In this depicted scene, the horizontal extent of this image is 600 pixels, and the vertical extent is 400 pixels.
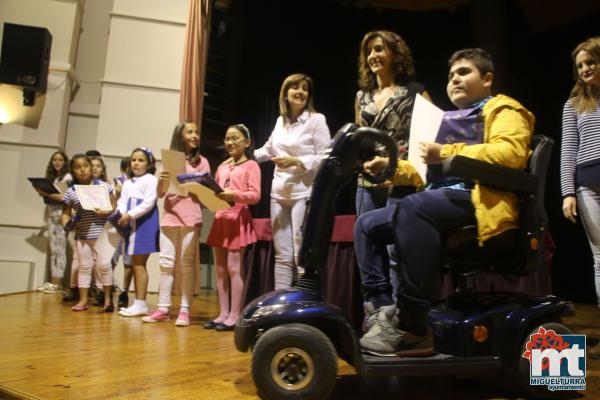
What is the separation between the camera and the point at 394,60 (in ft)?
6.60

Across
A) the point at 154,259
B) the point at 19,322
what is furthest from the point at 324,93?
the point at 19,322

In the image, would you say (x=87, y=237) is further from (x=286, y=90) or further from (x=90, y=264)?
(x=286, y=90)

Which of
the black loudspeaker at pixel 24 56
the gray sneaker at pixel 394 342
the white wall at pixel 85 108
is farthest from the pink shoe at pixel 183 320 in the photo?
the black loudspeaker at pixel 24 56

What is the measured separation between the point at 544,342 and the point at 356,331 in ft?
1.87

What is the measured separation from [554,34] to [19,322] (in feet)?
17.6

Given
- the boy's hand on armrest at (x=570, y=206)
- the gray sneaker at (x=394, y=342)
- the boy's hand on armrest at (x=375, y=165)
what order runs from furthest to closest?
the boy's hand on armrest at (x=570, y=206) → the boy's hand on armrest at (x=375, y=165) → the gray sneaker at (x=394, y=342)

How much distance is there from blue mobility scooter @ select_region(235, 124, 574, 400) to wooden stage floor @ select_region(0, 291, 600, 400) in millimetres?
165

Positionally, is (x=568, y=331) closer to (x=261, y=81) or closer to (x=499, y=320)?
(x=499, y=320)

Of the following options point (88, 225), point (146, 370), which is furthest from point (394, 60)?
point (88, 225)

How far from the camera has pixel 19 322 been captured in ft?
8.58

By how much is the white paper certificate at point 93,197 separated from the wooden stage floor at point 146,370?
99 cm

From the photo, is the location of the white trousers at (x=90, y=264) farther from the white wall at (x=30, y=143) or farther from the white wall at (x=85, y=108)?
the white wall at (x=30, y=143)

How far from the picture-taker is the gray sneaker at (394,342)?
133 cm

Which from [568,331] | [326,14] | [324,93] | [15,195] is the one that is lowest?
[568,331]
